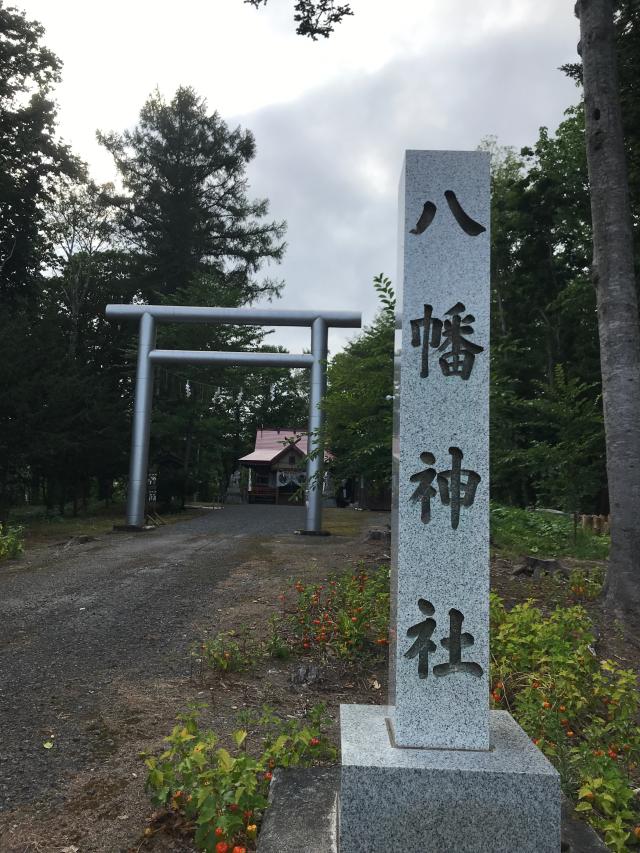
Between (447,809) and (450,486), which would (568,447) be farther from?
(447,809)

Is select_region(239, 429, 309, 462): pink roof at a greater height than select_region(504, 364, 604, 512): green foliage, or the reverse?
select_region(239, 429, 309, 462): pink roof

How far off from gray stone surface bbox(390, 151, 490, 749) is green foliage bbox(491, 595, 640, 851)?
0.60 metres

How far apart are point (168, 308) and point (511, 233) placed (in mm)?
13846

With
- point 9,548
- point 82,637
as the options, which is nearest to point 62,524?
point 9,548

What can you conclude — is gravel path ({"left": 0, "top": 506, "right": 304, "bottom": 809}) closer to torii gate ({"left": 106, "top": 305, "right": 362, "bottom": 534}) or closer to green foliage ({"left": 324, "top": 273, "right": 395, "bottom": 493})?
green foliage ({"left": 324, "top": 273, "right": 395, "bottom": 493})

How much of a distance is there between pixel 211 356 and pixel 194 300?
7.07m

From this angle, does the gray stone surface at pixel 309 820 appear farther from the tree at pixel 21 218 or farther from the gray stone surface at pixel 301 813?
the tree at pixel 21 218

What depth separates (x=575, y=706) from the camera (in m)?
3.68

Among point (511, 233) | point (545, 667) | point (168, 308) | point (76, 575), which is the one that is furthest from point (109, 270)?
point (545, 667)

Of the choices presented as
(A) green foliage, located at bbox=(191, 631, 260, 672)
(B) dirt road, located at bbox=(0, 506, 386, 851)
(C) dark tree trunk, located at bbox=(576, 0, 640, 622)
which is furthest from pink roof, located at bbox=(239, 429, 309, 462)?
(A) green foliage, located at bbox=(191, 631, 260, 672)

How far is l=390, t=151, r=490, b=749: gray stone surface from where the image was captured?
2.65 metres

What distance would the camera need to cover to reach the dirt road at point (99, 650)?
306 cm

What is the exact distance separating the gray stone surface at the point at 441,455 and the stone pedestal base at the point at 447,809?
25cm

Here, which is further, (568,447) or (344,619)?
(568,447)
